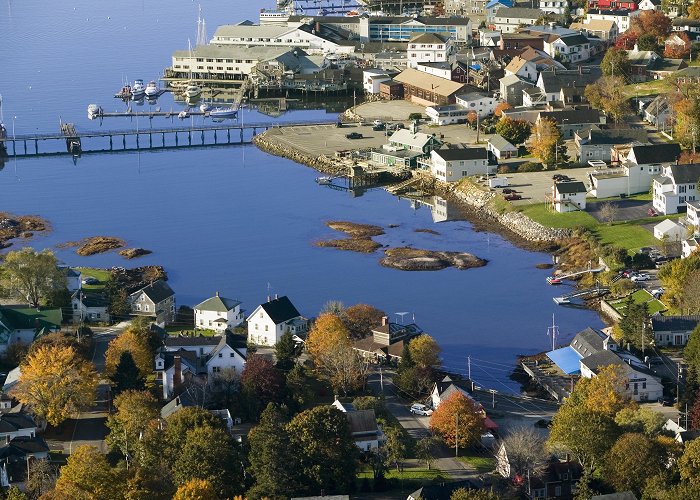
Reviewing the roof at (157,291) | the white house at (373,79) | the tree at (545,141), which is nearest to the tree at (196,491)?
the roof at (157,291)

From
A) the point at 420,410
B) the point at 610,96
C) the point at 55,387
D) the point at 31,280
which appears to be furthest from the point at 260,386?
the point at 610,96

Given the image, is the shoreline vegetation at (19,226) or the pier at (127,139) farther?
the pier at (127,139)

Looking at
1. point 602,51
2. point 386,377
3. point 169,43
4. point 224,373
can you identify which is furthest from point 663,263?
point 169,43

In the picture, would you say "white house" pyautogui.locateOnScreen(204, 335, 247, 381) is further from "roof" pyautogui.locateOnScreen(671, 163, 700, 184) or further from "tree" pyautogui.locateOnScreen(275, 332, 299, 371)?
"roof" pyautogui.locateOnScreen(671, 163, 700, 184)

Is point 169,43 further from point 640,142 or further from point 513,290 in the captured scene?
point 513,290

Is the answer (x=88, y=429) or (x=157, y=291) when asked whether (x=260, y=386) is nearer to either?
(x=88, y=429)

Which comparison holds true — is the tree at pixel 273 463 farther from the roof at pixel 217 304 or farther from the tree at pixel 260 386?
the roof at pixel 217 304
